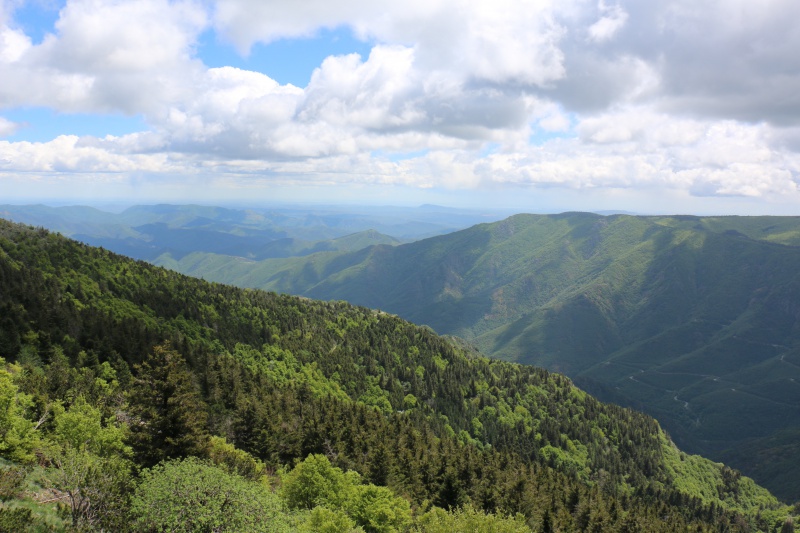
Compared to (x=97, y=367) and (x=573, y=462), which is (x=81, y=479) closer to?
(x=97, y=367)

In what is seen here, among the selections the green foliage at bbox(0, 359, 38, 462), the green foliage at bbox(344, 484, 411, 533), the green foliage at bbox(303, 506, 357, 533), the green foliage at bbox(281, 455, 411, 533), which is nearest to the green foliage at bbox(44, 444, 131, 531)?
the green foliage at bbox(0, 359, 38, 462)

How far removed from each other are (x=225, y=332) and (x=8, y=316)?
82418 millimetres

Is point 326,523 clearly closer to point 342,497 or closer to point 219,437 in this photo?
point 342,497

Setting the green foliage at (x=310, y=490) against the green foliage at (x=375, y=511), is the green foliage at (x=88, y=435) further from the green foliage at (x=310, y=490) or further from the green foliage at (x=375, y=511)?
the green foliage at (x=375, y=511)

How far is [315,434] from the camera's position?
3445 inches

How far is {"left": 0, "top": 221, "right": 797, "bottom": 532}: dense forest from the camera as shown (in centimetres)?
3616

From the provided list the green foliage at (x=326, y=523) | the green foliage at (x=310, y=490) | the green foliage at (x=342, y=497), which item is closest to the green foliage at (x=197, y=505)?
the green foliage at (x=326, y=523)

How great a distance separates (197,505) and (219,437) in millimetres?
43136

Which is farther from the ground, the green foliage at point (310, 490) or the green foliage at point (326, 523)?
the green foliage at point (326, 523)

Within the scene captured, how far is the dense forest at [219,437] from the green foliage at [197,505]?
151 mm

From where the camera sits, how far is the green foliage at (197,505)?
32.9 metres

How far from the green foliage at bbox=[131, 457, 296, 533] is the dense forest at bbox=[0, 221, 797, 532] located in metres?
0.15

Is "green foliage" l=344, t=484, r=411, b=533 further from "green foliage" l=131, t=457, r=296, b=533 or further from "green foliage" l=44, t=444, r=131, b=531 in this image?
"green foliage" l=44, t=444, r=131, b=531

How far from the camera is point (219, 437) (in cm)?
7306
